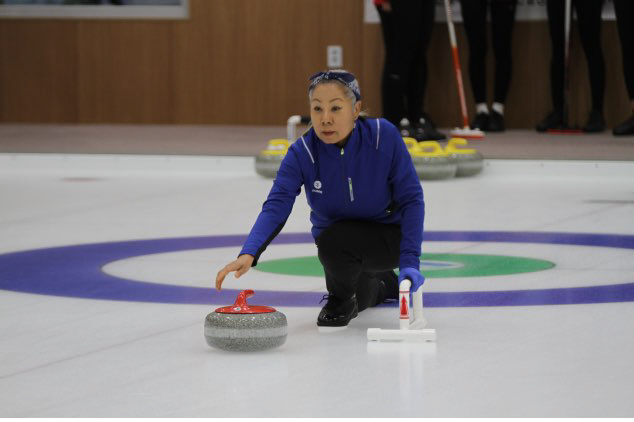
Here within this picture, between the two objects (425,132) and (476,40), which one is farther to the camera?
(476,40)

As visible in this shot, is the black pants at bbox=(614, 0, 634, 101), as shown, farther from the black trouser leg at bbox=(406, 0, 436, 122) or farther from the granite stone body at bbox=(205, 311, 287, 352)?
the granite stone body at bbox=(205, 311, 287, 352)

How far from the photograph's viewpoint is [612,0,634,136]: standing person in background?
7523 millimetres

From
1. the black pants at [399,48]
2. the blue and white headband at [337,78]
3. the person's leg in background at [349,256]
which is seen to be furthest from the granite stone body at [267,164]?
the blue and white headband at [337,78]

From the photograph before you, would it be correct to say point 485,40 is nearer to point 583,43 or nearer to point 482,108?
point 482,108

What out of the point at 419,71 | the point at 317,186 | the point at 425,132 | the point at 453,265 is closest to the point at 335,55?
the point at 419,71

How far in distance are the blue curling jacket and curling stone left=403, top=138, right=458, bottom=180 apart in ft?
10.7

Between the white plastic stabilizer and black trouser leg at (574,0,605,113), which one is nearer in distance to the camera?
the white plastic stabilizer

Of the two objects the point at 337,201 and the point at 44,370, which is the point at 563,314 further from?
the point at 44,370

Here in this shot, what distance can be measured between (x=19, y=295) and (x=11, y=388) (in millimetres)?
1046

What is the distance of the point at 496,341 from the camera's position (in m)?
2.71

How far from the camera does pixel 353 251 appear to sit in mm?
2928

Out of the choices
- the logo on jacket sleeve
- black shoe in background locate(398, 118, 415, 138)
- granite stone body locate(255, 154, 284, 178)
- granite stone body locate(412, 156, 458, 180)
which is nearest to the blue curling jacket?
the logo on jacket sleeve

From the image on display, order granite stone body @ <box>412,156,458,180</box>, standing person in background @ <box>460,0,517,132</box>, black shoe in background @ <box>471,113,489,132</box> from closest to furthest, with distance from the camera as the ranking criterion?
granite stone body @ <box>412,156,458,180</box>
standing person in background @ <box>460,0,517,132</box>
black shoe in background @ <box>471,113,489,132</box>

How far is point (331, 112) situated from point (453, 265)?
1116 millimetres
